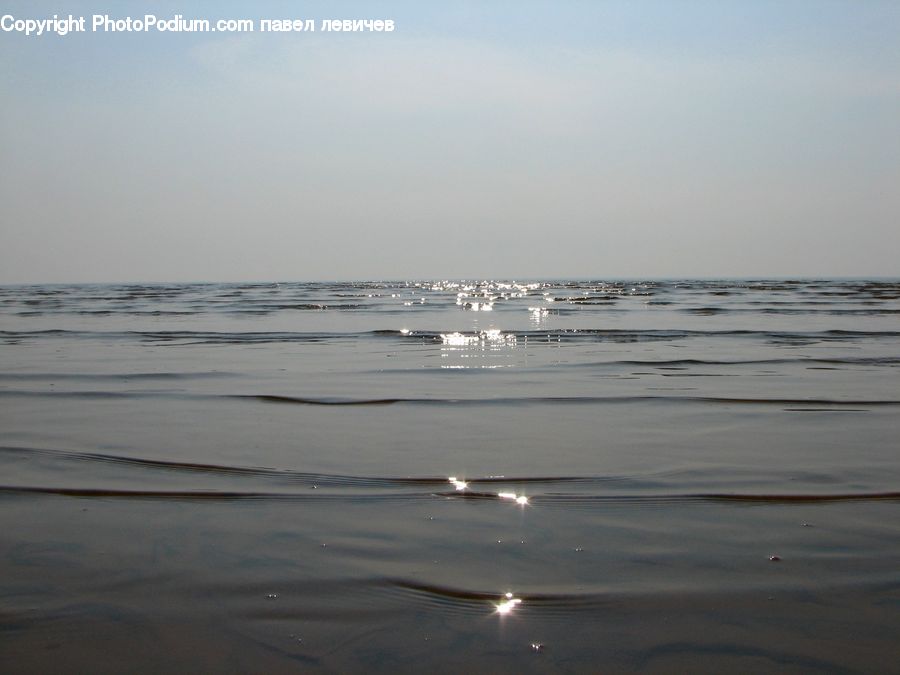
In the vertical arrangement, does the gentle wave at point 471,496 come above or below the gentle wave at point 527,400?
above

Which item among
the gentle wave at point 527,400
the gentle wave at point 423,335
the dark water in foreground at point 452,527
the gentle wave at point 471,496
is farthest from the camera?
the gentle wave at point 423,335

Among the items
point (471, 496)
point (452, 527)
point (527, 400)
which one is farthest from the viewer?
point (527, 400)

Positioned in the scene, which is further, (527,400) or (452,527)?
(527,400)

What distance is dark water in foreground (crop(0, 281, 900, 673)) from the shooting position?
10.4 feet

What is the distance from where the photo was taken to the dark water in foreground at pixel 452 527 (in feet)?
10.4

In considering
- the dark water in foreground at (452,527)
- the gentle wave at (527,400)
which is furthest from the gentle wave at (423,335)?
the gentle wave at (527,400)

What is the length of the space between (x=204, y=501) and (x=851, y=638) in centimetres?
370

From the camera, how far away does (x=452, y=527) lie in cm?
466

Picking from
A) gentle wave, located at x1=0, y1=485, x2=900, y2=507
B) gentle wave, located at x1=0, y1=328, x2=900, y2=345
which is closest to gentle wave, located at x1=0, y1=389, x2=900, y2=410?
gentle wave, located at x1=0, y1=485, x2=900, y2=507

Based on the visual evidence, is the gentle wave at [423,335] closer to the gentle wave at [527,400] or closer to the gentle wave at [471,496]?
the gentle wave at [527,400]

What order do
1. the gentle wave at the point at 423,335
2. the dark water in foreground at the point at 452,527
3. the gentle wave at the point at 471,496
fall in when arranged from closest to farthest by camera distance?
the dark water in foreground at the point at 452,527, the gentle wave at the point at 471,496, the gentle wave at the point at 423,335

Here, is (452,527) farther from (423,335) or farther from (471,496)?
(423,335)

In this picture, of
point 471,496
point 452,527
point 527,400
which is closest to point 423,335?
point 527,400

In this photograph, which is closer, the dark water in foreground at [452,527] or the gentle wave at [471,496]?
the dark water in foreground at [452,527]
